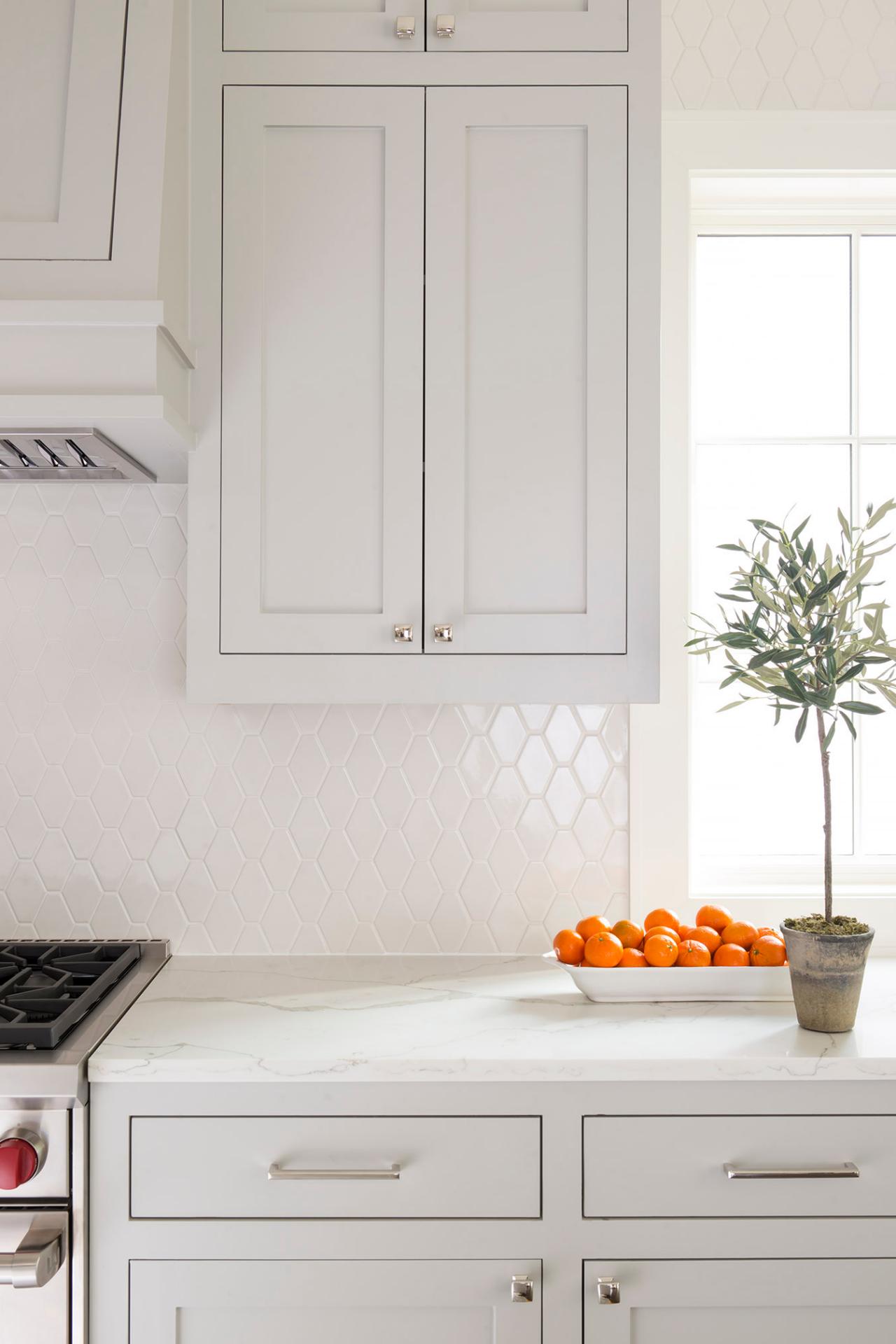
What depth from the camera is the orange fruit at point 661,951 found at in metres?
1.59

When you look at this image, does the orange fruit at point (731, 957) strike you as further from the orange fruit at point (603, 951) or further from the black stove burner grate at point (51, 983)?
the black stove burner grate at point (51, 983)

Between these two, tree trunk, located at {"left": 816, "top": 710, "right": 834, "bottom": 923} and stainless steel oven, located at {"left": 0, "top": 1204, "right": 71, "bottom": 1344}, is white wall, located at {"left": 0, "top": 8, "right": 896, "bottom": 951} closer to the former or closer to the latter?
tree trunk, located at {"left": 816, "top": 710, "right": 834, "bottom": 923}

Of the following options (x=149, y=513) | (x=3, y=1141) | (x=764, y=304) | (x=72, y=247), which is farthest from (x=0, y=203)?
(x=764, y=304)

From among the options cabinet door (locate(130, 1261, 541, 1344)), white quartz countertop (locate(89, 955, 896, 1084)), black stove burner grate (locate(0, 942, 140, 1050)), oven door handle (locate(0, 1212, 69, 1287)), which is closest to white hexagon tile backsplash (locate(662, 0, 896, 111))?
white quartz countertop (locate(89, 955, 896, 1084))

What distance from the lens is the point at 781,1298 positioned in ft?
4.43

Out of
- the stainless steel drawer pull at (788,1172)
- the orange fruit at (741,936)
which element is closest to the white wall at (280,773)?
the orange fruit at (741,936)

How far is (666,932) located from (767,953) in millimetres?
165

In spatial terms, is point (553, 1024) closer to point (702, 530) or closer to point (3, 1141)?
point (3, 1141)

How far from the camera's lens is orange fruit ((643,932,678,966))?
1588 millimetres

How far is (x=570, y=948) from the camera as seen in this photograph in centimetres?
162

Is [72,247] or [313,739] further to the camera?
[313,739]

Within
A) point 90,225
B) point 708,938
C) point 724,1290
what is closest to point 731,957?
point 708,938

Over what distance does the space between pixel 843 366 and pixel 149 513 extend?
1.45 m

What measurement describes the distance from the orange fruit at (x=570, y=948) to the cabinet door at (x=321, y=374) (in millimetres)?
543
